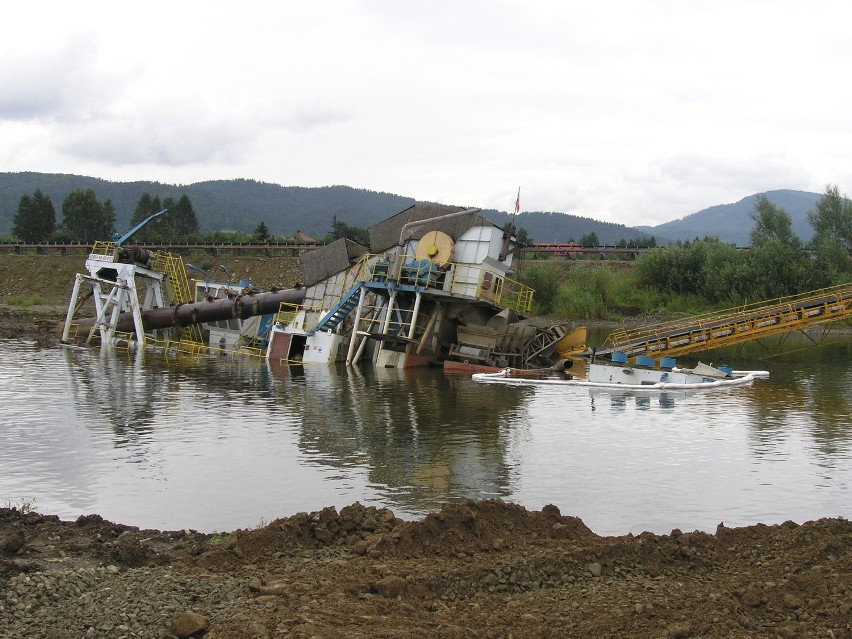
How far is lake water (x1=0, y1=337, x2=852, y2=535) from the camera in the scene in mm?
13656

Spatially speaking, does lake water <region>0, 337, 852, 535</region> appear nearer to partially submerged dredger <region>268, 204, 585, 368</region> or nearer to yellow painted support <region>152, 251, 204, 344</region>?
partially submerged dredger <region>268, 204, 585, 368</region>

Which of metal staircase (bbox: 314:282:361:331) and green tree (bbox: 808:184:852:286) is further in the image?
green tree (bbox: 808:184:852:286)

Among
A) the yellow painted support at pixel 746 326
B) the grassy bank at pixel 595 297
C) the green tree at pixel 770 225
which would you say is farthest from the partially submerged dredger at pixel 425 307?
the green tree at pixel 770 225

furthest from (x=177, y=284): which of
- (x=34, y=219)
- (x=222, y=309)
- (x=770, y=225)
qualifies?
(x=34, y=219)

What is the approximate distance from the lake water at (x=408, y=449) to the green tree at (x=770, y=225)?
38.7 meters

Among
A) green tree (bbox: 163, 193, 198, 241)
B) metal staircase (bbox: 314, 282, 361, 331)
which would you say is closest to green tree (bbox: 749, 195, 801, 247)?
metal staircase (bbox: 314, 282, 361, 331)

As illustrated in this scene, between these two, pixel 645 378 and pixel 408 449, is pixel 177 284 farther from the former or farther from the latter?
pixel 408 449

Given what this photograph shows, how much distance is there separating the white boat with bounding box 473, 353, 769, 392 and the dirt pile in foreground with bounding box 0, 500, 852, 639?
1745cm

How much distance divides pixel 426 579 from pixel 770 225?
211ft

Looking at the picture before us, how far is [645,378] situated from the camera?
94.2 feet

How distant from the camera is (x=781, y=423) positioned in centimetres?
2173

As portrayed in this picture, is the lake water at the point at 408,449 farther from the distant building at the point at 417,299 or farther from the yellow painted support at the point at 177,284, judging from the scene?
the yellow painted support at the point at 177,284

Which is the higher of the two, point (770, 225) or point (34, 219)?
point (34, 219)

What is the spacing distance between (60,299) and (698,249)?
151 ft
